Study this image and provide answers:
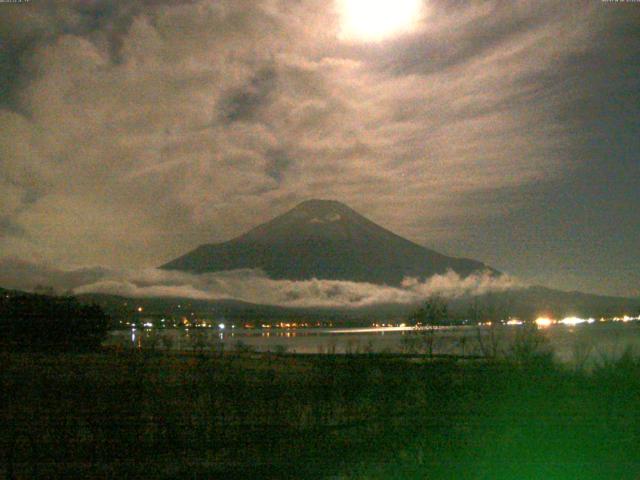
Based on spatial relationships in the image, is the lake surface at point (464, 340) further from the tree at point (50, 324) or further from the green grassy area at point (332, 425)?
the tree at point (50, 324)

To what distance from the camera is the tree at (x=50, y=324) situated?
58.6 feet

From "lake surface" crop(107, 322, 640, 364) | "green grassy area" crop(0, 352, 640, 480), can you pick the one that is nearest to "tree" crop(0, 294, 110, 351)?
"lake surface" crop(107, 322, 640, 364)

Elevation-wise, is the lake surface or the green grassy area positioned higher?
the lake surface

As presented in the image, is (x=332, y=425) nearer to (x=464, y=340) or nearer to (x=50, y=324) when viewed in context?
(x=464, y=340)

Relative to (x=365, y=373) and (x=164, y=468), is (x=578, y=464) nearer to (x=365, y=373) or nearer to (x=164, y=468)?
(x=164, y=468)

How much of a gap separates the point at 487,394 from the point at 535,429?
167cm

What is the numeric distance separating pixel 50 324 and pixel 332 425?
12978mm

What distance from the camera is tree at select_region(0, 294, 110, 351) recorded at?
58.6 feet

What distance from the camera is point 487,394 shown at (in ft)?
33.9

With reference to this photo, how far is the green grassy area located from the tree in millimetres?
5409

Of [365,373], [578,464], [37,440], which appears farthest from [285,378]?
[578,464]

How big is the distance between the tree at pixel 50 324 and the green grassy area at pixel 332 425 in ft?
17.7

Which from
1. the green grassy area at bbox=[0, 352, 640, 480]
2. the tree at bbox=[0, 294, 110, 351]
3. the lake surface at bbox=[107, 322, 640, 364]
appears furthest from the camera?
the tree at bbox=[0, 294, 110, 351]

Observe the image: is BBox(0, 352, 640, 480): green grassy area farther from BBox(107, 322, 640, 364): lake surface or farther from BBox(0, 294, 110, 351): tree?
BBox(0, 294, 110, 351): tree
